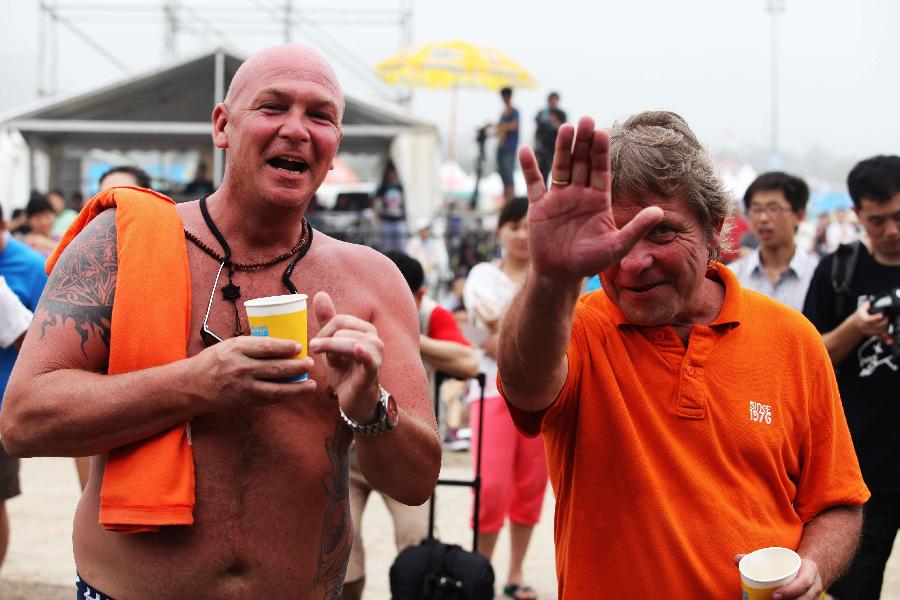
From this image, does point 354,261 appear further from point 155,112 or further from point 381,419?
point 155,112

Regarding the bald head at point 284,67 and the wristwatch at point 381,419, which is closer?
the wristwatch at point 381,419

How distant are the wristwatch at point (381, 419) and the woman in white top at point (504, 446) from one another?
3005mm

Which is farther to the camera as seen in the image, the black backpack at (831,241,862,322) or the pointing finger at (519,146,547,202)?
the black backpack at (831,241,862,322)

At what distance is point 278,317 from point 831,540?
147 centimetres

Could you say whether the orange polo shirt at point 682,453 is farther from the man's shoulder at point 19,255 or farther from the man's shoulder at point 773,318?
the man's shoulder at point 19,255

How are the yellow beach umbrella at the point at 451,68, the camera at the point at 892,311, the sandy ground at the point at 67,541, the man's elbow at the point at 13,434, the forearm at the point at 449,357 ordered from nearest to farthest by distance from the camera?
the man's elbow at the point at 13,434
the camera at the point at 892,311
the forearm at the point at 449,357
the sandy ground at the point at 67,541
the yellow beach umbrella at the point at 451,68

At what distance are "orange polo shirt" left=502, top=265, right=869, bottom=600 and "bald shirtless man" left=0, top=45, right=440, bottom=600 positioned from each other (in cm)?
41

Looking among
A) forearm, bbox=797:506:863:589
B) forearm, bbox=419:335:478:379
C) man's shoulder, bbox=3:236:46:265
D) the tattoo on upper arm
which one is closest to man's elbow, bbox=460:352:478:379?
forearm, bbox=419:335:478:379

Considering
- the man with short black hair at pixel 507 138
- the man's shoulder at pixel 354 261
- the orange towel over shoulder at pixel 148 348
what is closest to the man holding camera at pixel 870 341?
the man's shoulder at pixel 354 261

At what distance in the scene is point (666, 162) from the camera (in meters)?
2.20

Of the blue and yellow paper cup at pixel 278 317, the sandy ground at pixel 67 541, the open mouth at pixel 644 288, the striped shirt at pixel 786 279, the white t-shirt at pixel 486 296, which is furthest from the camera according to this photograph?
the white t-shirt at pixel 486 296

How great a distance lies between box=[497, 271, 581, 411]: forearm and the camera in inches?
76.0

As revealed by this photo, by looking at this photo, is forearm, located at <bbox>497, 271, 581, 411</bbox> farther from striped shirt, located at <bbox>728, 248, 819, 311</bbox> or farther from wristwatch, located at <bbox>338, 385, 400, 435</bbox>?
striped shirt, located at <bbox>728, 248, 819, 311</bbox>

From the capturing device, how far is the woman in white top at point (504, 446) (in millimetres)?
5352
